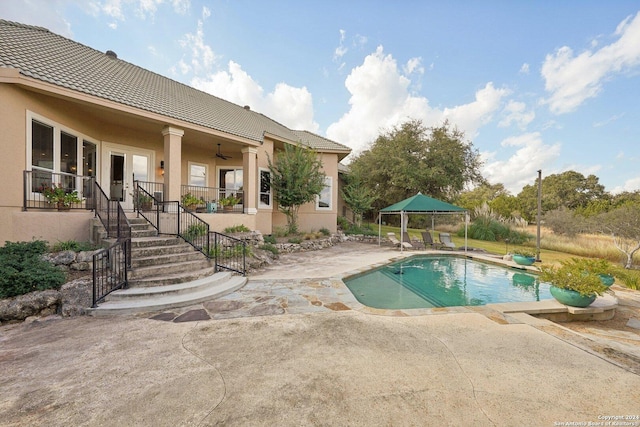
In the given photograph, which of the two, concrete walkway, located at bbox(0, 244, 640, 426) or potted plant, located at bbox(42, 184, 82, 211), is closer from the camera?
concrete walkway, located at bbox(0, 244, 640, 426)

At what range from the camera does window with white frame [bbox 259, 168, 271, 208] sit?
12.1 m

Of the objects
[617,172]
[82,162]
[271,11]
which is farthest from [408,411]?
[617,172]

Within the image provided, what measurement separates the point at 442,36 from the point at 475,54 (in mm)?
2174

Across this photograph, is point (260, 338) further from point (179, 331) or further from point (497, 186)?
point (497, 186)

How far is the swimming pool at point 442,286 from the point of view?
628 cm

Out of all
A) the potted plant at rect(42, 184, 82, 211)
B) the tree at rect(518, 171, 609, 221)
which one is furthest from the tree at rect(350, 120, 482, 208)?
the tree at rect(518, 171, 609, 221)

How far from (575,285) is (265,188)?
11237 mm

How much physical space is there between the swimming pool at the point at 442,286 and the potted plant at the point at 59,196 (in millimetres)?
8104

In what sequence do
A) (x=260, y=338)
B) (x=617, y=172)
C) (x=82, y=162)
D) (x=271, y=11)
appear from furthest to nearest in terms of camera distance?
(x=617, y=172) → (x=271, y=11) → (x=82, y=162) → (x=260, y=338)

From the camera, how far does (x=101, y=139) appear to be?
9.06m

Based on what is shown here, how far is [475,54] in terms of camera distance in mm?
12883

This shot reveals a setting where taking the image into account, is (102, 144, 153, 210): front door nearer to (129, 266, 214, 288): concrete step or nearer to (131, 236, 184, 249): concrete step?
(131, 236, 184, 249): concrete step

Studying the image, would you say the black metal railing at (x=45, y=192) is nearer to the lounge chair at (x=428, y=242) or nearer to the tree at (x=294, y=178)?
the tree at (x=294, y=178)

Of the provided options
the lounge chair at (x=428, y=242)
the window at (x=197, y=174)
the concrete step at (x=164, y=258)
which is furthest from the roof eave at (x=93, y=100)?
the lounge chair at (x=428, y=242)
